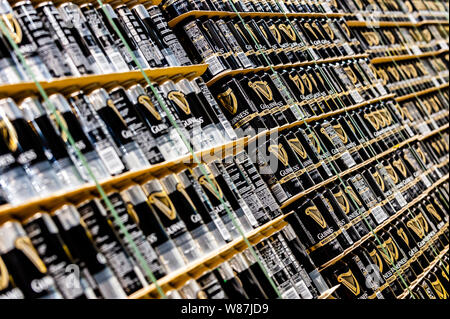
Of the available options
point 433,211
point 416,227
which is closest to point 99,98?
point 416,227

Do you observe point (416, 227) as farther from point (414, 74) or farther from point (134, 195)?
point (134, 195)

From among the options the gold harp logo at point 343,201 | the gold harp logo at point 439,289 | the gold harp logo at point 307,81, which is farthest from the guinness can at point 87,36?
the gold harp logo at point 439,289

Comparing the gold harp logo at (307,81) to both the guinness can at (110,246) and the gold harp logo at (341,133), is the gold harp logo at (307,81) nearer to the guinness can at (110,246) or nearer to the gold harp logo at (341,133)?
the gold harp logo at (341,133)

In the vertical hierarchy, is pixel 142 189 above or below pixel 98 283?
above

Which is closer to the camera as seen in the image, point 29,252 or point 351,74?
point 29,252

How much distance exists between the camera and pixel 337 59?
10.7 ft

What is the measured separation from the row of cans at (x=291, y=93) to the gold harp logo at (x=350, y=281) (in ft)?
3.08

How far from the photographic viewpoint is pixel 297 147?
8.46 feet

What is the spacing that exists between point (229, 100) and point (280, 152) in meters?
0.41

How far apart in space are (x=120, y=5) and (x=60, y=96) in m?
0.64

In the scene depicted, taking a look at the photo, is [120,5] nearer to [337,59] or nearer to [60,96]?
[60,96]

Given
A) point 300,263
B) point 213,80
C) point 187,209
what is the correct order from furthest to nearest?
1. point 213,80
2. point 300,263
3. point 187,209

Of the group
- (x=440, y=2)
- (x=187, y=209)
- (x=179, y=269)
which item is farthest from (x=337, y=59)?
(x=440, y=2)

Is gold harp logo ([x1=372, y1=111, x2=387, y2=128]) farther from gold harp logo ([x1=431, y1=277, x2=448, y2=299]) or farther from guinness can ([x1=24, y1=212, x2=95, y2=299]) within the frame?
guinness can ([x1=24, y1=212, x2=95, y2=299])
